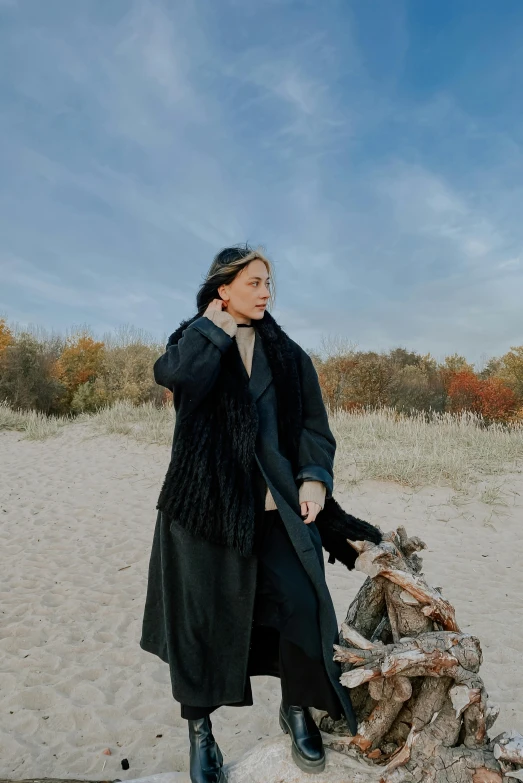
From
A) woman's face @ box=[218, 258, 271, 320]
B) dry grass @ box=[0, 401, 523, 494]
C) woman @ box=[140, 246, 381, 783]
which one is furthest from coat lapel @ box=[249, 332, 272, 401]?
dry grass @ box=[0, 401, 523, 494]

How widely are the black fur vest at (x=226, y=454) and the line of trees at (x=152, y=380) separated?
13917 millimetres

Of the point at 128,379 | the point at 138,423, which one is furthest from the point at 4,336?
the point at 138,423

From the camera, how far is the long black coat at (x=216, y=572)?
6.83 feet

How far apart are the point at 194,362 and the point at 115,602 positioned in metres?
3.98

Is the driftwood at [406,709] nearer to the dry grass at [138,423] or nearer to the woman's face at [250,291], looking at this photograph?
the woman's face at [250,291]

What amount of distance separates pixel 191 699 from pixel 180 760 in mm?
1196

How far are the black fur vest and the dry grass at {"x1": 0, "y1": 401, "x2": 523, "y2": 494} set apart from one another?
6.42 metres

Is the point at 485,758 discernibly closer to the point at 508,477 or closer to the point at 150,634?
the point at 150,634

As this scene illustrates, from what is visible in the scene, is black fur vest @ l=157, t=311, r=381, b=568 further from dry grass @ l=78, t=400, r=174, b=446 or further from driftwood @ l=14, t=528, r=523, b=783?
Result: dry grass @ l=78, t=400, r=174, b=446

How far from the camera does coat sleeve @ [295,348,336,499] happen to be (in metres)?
2.17

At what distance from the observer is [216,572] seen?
2139 mm

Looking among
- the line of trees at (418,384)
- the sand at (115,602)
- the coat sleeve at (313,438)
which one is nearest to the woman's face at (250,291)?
the coat sleeve at (313,438)

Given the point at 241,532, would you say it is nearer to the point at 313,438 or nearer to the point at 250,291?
the point at 313,438

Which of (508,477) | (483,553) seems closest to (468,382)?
(508,477)
